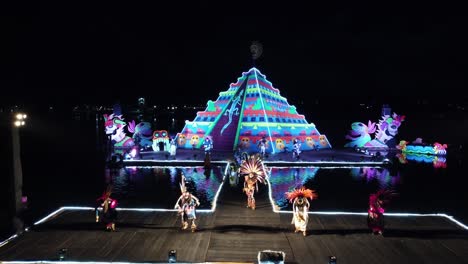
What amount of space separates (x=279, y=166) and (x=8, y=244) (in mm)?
20722

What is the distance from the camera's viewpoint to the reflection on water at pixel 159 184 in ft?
58.0

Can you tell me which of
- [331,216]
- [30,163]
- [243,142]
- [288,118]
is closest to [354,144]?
[288,118]

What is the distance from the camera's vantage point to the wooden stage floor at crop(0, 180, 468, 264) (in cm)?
1002

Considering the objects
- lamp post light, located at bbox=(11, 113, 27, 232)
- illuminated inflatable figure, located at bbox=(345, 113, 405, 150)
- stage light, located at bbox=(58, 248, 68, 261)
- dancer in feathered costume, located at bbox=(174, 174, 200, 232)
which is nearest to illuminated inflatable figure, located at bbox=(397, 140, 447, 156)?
illuminated inflatable figure, located at bbox=(345, 113, 405, 150)

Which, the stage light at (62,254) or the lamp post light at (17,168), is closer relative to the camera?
the stage light at (62,254)

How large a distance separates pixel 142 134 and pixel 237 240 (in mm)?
29767

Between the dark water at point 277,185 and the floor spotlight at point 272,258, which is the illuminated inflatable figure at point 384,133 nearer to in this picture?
the dark water at point 277,185

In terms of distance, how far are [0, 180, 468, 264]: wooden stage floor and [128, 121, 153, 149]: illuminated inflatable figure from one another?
80.2 feet

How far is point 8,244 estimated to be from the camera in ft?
35.3

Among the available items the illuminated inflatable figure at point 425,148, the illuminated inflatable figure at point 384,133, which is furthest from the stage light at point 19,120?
the illuminated inflatable figure at point 425,148

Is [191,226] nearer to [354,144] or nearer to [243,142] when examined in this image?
[243,142]

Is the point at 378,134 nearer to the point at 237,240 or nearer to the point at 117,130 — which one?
the point at 117,130

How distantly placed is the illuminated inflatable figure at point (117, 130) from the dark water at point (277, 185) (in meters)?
4.98

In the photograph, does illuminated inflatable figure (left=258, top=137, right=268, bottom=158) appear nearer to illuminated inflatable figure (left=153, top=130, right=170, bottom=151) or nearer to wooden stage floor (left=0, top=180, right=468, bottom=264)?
illuminated inflatable figure (left=153, top=130, right=170, bottom=151)
